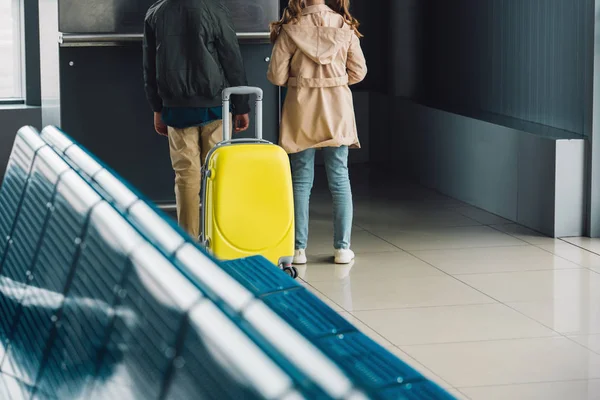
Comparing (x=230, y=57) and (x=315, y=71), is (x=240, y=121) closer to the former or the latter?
(x=230, y=57)

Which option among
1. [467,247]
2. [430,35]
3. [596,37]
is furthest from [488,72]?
[467,247]

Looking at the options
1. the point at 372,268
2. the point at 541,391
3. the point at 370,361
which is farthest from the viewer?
the point at 372,268

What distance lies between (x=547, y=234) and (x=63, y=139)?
4.30 metres

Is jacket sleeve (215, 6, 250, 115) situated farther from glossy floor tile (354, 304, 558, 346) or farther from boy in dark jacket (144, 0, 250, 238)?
glossy floor tile (354, 304, 558, 346)

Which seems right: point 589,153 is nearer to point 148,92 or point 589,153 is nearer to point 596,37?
point 596,37

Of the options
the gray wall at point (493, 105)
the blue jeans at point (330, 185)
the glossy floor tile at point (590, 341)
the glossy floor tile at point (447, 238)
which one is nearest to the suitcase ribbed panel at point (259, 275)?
the glossy floor tile at point (590, 341)

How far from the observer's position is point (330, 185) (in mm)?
6328

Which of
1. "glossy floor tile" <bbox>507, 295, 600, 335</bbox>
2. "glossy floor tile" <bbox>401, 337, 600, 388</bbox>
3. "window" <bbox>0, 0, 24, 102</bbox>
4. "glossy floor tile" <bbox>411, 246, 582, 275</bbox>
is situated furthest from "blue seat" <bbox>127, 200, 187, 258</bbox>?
A: "window" <bbox>0, 0, 24, 102</bbox>

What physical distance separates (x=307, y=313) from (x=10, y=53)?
7.74m

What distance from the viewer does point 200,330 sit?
1530mm

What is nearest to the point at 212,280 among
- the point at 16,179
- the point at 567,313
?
the point at 16,179

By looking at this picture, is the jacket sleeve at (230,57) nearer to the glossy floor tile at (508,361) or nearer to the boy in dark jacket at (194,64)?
the boy in dark jacket at (194,64)

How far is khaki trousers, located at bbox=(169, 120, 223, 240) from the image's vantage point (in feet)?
20.8

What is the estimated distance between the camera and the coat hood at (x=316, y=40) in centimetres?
604
